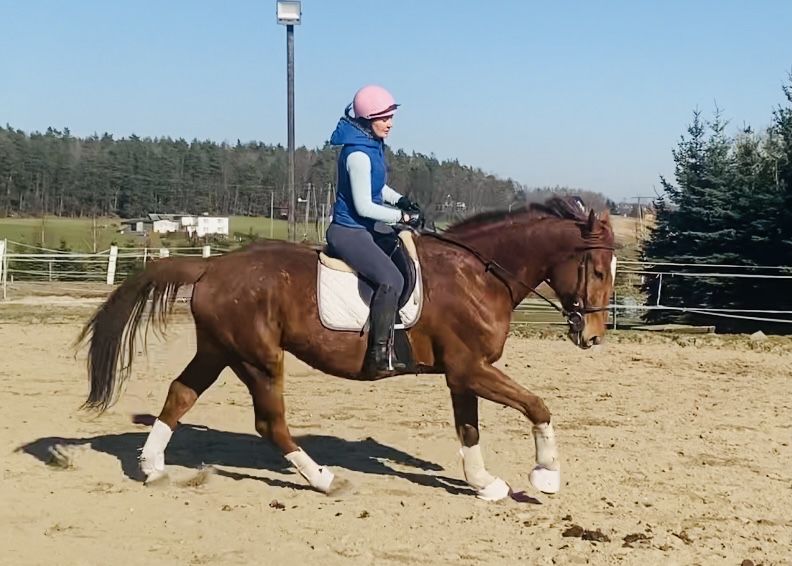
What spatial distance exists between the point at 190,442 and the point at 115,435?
0.70 metres

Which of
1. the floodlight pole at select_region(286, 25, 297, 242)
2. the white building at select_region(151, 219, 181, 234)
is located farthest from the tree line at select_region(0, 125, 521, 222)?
the floodlight pole at select_region(286, 25, 297, 242)

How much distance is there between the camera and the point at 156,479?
5918 millimetres

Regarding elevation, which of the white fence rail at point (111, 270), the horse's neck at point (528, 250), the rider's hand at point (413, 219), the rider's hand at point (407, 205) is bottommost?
the white fence rail at point (111, 270)

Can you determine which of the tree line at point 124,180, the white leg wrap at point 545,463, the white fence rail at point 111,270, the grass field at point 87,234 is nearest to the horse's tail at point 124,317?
the white leg wrap at point 545,463

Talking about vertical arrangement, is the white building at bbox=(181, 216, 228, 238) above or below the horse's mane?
below

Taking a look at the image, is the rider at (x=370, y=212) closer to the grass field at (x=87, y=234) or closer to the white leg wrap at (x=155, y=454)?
the white leg wrap at (x=155, y=454)

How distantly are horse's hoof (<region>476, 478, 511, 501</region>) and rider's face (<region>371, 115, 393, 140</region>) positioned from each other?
2.39 metres

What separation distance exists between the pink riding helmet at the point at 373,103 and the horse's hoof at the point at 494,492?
2507 mm

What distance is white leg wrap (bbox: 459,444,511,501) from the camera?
5.61 metres

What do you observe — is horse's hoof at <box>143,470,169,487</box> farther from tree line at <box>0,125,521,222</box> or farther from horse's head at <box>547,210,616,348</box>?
tree line at <box>0,125,521,222</box>

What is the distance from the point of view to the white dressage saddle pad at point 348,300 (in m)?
5.68

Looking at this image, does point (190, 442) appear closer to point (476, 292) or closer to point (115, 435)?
Result: point (115, 435)

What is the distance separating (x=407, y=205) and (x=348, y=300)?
29.6 inches

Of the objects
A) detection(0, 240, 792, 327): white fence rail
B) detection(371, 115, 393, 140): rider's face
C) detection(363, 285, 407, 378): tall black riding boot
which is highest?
detection(371, 115, 393, 140): rider's face
